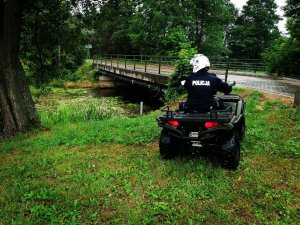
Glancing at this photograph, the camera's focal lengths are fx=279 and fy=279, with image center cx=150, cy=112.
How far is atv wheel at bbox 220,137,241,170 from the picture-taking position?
15.6 ft

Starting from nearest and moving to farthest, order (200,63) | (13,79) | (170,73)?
(200,63) → (13,79) → (170,73)

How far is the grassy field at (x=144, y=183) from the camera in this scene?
12.4 feet

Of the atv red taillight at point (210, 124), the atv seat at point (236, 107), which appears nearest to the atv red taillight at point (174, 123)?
the atv red taillight at point (210, 124)

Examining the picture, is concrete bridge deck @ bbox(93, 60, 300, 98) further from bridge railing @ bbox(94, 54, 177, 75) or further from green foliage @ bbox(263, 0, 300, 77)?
green foliage @ bbox(263, 0, 300, 77)

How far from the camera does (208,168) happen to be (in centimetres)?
505

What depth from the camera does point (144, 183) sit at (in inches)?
185

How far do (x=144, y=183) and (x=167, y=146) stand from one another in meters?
0.97

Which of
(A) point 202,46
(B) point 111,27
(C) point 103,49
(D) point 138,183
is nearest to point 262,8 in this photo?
(A) point 202,46

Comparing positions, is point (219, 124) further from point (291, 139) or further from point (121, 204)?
point (291, 139)

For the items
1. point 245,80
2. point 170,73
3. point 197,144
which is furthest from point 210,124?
point 245,80

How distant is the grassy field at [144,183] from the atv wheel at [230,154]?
16cm

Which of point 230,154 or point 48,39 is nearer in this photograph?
point 230,154

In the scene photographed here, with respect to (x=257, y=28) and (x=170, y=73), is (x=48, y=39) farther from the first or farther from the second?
(x=257, y=28)

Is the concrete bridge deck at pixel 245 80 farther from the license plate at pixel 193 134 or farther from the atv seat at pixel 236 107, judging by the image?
the license plate at pixel 193 134
